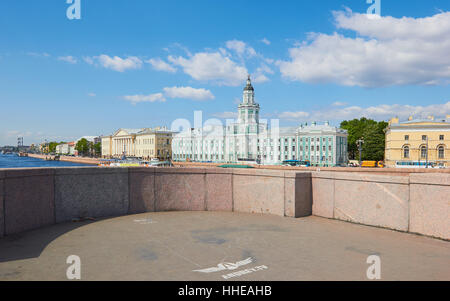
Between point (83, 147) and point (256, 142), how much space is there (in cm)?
13039

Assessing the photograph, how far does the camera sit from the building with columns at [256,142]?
272 ft

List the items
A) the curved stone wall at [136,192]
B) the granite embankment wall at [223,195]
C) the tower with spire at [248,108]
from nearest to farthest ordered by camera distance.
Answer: the granite embankment wall at [223,195] < the curved stone wall at [136,192] < the tower with spire at [248,108]

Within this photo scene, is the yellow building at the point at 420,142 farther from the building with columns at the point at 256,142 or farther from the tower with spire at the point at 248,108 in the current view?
the tower with spire at the point at 248,108

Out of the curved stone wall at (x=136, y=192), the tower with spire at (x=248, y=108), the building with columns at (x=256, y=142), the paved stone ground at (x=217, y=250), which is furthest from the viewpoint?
the tower with spire at (x=248, y=108)

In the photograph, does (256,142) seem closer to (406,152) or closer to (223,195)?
(406,152)

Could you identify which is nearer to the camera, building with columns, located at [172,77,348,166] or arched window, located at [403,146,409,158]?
arched window, located at [403,146,409,158]

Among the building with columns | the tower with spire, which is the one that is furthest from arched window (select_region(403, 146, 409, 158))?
the tower with spire

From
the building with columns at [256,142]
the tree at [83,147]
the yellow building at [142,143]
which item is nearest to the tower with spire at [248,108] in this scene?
the building with columns at [256,142]

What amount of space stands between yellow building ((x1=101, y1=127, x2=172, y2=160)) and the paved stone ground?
360 feet

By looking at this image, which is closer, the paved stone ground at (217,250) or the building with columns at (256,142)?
the paved stone ground at (217,250)

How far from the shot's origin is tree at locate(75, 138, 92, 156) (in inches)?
7480

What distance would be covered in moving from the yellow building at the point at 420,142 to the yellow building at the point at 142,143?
7374 cm

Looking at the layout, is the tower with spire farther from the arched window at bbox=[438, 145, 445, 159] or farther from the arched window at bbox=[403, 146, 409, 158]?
the arched window at bbox=[438, 145, 445, 159]
